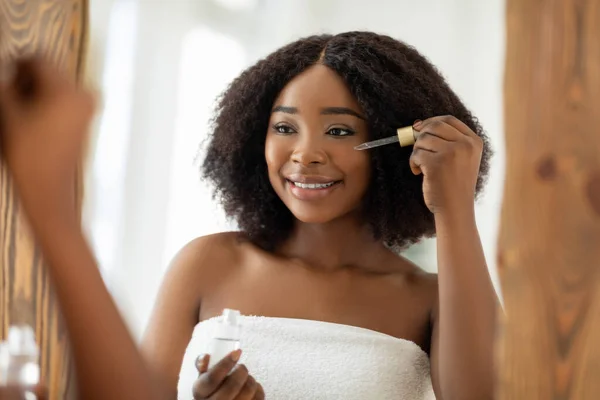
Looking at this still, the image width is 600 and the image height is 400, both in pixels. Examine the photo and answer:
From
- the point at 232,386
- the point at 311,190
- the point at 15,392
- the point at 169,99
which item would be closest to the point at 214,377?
the point at 232,386

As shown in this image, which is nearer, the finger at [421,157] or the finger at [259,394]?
the finger at [259,394]

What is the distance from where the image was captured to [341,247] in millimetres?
1335

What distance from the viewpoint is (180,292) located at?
4.20 feet

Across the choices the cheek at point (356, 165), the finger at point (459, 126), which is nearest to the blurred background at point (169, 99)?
the cheek at point (356, 165)

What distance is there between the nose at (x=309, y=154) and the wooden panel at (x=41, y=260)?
0.35 meters

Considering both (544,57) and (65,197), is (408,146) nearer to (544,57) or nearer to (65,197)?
(544,57)

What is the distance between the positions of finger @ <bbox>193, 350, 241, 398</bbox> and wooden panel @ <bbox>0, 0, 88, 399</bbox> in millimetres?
169

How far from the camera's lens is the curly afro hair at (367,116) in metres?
1.25

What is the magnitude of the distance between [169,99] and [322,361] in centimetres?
156

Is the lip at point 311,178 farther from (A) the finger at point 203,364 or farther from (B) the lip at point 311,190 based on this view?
(A) the finger at point 203,364

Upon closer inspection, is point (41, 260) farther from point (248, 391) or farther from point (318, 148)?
point (318, 148)

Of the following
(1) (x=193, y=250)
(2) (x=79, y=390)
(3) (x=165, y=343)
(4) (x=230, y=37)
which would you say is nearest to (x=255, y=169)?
(1) (x=193, y=250)

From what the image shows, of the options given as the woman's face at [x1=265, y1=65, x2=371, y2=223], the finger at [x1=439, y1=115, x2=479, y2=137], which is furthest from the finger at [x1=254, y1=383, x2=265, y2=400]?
the finger at [x1=439, y1=115, x2=479, y2=137]

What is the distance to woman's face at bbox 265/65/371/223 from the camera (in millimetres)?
1210
